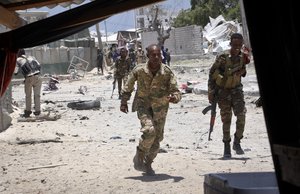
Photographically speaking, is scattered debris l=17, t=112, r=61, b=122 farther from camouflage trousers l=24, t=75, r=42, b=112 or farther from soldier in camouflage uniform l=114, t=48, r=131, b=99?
soldier in camouflage uniform l=114, t=48, r=131, b=99

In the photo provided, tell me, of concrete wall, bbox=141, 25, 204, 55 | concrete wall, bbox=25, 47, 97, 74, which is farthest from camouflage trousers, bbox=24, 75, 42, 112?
concrete wall, bbox=141, 25, 204, 55

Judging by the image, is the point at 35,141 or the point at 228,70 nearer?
the point at 228,70

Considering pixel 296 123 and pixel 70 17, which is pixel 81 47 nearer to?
pixel 70 17

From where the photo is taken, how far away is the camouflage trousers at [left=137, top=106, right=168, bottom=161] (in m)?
6.44

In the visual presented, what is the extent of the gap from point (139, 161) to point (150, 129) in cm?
53

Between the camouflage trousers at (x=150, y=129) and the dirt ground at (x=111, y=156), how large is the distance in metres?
0.33

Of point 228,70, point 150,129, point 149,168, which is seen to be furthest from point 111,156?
point 228,70

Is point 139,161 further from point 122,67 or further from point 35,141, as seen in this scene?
point 122,67

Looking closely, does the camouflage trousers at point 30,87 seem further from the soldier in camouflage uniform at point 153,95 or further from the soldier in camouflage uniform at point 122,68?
the soldier in camouflage uniform at point 153,95

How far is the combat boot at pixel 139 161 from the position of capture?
665 centimetres

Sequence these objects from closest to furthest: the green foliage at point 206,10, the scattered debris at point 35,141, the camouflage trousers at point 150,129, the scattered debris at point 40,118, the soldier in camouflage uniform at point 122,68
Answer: the camouflage trousers at point 150,129 → the scattered debris at point 35,141 → the scattered debris at point 40,118 → the soldier in camouflage uniform at point 122,68 → the green foliage at point 206,10

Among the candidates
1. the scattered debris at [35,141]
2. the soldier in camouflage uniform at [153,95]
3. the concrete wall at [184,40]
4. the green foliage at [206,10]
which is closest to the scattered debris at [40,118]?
the scattered debris at [35,141]

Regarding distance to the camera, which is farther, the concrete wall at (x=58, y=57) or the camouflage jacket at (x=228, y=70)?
the concrete wall at (x=58, y=57)

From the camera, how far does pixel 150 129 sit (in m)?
6.42
